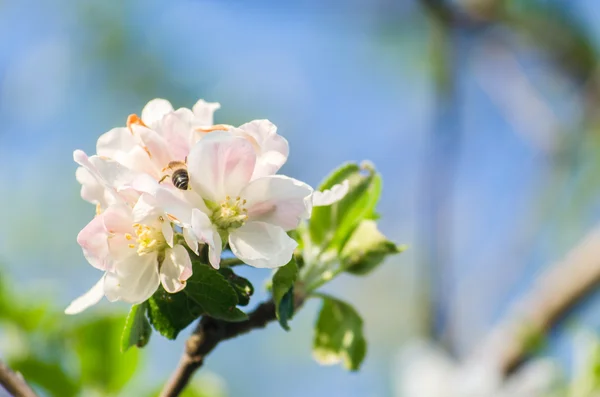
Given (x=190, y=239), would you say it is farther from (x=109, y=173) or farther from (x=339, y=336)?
(x=339, y=336)

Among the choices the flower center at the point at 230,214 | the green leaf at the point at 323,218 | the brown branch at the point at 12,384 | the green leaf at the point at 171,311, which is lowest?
the brown branch at the point at 12,384

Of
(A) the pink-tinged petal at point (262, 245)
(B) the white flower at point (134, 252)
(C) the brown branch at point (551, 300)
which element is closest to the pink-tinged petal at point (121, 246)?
(B) the white flower at point (134, 252)

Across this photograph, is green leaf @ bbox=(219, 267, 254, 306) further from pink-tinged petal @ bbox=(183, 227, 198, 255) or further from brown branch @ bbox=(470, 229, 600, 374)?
brown branch @ bbox=(470, 229, 600, 374)

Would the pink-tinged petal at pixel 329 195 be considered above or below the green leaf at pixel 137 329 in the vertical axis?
above

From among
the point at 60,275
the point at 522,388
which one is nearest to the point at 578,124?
the point at 522,388

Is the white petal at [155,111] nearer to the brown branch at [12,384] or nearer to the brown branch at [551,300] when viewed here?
the brown branch at [12,384]

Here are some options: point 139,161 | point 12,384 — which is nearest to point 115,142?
point 139,161

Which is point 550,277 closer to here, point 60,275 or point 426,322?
point 426,322
